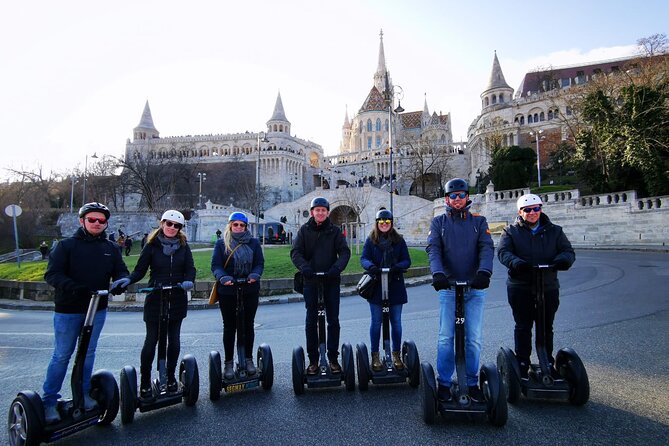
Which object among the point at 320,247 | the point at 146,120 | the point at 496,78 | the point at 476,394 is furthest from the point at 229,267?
the point at 146,120

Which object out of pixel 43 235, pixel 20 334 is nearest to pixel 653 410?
pixel 20 334

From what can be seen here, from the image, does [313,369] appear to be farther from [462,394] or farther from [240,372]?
[462,394]

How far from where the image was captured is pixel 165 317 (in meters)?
4.15

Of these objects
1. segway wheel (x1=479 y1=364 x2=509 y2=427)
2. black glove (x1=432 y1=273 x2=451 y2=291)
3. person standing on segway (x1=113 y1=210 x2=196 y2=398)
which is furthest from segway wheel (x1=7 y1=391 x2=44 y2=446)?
segway wheel (x1=479 y1=364 x2=509 y2=427)

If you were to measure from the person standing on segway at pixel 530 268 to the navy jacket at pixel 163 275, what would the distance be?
345 cm

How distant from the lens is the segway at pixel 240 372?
425 cm

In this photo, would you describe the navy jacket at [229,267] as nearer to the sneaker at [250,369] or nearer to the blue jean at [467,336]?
the sneaker at [250,369]

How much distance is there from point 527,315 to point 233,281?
10.5 feet

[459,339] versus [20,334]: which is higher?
[459,339]

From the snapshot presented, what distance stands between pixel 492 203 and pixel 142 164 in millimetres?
47103

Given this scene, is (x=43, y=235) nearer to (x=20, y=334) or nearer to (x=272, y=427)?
(x=20, y=334)

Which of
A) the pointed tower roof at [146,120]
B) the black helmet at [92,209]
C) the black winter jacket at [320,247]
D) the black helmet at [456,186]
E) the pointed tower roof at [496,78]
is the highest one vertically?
the pointed tower roof at [146,120]

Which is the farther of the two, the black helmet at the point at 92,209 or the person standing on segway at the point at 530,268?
the person standing on segway at the point at 530,268

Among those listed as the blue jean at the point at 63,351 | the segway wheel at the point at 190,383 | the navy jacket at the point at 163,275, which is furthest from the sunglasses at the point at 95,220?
the segway wheel at the point at 190,383
